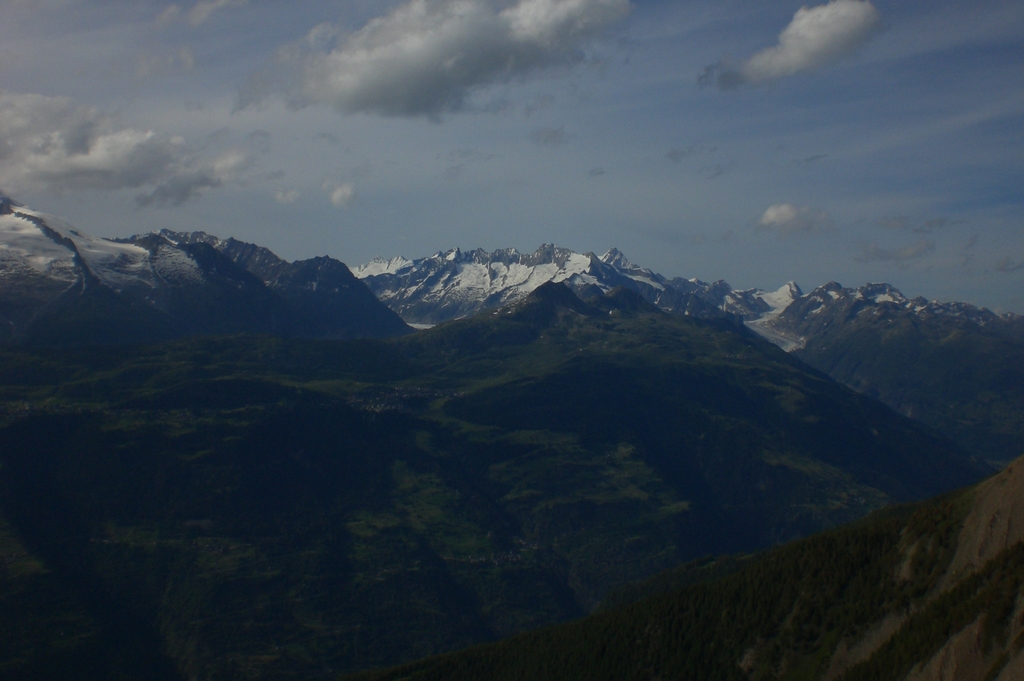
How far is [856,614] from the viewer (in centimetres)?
13888

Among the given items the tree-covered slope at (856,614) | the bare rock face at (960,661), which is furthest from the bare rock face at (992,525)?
the bare rock face at (960,661)

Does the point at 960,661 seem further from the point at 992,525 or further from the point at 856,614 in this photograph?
the point at 856,614

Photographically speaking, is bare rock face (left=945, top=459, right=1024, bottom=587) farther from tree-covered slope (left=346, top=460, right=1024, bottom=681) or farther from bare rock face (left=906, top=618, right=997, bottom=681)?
bare rock face (left=906, top=618, right=997, bottom=681)

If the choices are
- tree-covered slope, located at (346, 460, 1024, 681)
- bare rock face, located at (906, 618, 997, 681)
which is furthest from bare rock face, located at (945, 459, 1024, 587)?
bare rock face, located at (906, 618, 997, 681)

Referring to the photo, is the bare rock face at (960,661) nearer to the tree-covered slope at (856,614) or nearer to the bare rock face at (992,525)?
the tree-covered slope at (856,614)

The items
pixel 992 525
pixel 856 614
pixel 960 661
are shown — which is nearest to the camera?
pixel 960 661

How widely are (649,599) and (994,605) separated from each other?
99.4 m

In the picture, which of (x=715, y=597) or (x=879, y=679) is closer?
(x=879, y=679)

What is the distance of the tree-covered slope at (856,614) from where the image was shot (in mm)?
109938

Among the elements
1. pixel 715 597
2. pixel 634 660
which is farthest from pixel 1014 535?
pixel 634 660

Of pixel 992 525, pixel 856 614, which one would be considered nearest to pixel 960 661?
pixel 992 525

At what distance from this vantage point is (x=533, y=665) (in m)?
198

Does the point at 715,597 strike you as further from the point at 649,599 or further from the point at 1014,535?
the point at 1014,535

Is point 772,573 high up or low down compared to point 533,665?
up
